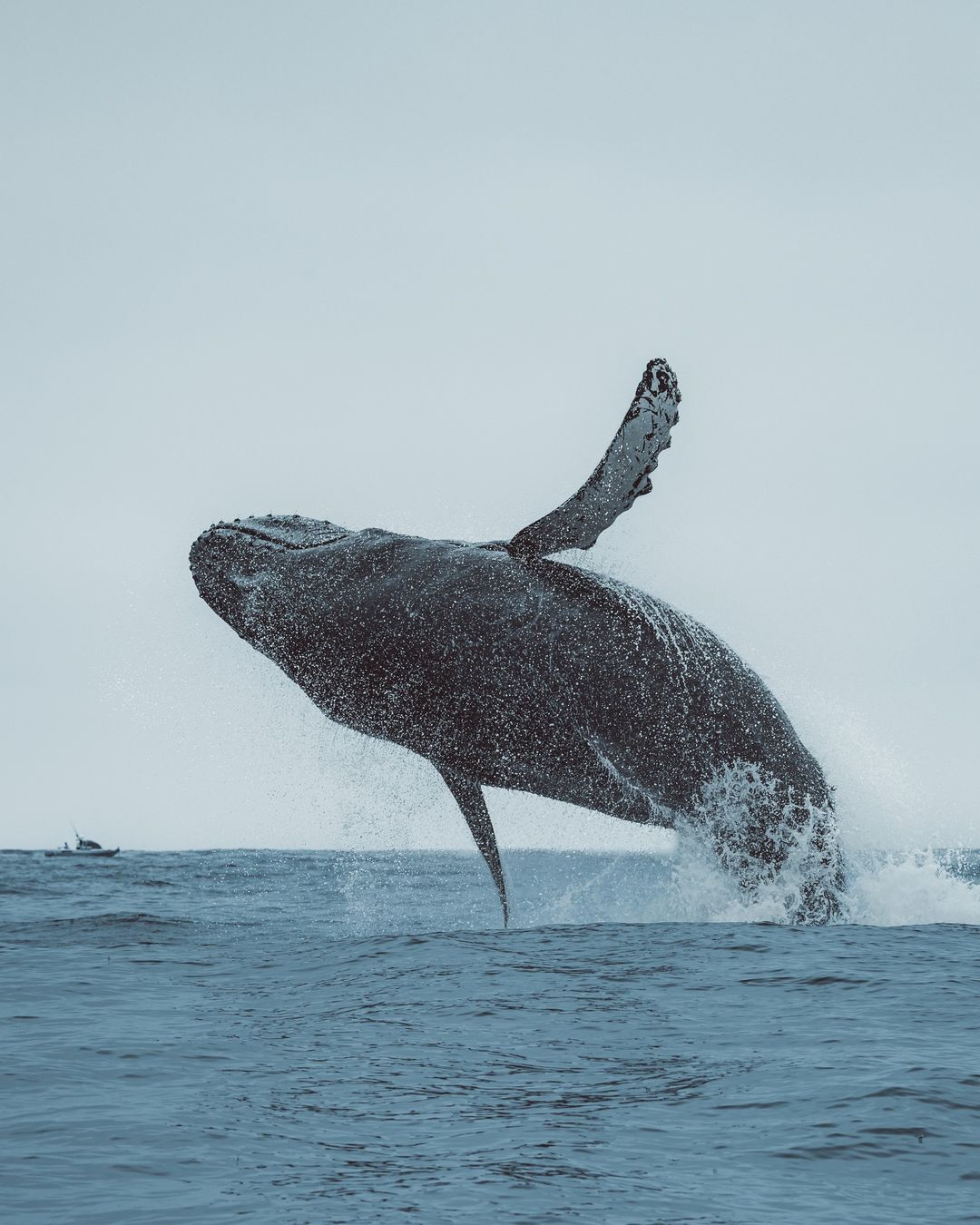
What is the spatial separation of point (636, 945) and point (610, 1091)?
4165 millimetres

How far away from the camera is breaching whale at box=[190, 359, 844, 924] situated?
10.3 m

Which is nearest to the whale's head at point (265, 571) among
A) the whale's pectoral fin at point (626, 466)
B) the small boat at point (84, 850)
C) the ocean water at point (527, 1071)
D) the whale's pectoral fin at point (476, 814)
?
the whale's pectoral fin at point (476, 814)

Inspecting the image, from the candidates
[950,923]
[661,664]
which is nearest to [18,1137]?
[661,664]

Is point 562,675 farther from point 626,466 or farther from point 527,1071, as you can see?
point 527,1071

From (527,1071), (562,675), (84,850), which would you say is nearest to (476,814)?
(562,675)

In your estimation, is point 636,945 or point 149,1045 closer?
point 149,1045

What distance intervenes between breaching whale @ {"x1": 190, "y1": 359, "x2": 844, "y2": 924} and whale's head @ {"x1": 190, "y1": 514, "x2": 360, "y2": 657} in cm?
2

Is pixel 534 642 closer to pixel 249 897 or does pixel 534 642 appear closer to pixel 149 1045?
pixel 149 1045

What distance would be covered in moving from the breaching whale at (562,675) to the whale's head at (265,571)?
2cm

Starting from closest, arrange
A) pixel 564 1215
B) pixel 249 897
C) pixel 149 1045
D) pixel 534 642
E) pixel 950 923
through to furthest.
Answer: pixel 564 1215 → pixel 149 1045 → pixel 534 642 → pixel 950 923 → pixel 249 897

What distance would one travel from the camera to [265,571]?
11.3 meters

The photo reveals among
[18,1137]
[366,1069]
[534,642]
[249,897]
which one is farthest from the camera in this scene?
[249,897]

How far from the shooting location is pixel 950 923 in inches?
489

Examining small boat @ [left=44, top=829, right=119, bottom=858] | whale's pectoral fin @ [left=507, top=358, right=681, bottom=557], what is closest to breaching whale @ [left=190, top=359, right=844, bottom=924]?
whale's pectoral fin @ [left=507, top=358, right=681, bottom=557]
